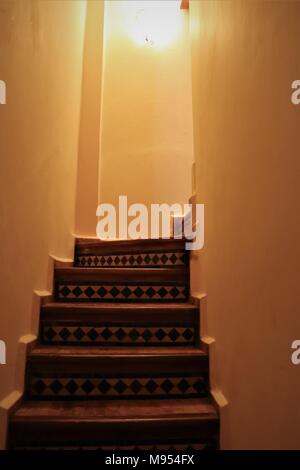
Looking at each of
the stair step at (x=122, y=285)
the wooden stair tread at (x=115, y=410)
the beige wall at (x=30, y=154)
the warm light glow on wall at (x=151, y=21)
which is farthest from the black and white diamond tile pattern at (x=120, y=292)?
the warm light glow on wall at (x=151, y=21)

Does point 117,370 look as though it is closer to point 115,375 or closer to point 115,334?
point 115,375

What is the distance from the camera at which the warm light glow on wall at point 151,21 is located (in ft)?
11.8

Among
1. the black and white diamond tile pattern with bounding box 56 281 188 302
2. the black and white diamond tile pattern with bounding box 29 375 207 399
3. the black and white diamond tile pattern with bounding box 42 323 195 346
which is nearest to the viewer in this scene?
the black and white diamond tile pattern with bounding box 29 375 207 399

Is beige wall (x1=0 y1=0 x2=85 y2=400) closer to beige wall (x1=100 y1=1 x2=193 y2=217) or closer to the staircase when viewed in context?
the staircase

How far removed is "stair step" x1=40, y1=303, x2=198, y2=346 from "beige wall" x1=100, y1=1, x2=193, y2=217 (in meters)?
1.75

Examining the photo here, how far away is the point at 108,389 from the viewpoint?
1498 millimetres

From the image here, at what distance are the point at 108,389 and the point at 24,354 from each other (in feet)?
1.51

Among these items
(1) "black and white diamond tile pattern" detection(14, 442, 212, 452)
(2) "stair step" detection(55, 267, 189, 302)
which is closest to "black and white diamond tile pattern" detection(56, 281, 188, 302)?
(2) "stair step" detection(55, 267, 189, 302)

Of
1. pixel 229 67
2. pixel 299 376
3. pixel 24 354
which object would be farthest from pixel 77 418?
pixel 229 67

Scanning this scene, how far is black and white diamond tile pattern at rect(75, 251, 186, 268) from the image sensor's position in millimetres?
2229

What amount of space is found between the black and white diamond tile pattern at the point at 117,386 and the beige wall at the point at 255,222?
168 millimetres

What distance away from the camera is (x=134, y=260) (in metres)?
2.38

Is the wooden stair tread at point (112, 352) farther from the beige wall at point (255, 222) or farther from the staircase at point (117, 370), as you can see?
the beige wall at point (255, 222)
